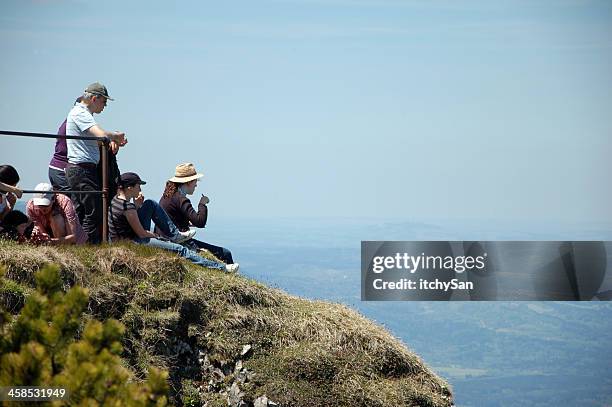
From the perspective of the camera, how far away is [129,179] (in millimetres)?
16953

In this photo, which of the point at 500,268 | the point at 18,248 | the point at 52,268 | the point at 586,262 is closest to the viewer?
the point at 52,268

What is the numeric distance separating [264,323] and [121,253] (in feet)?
8.34

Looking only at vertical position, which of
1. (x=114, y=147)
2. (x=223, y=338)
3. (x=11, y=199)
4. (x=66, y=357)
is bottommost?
(x=66, y=357)

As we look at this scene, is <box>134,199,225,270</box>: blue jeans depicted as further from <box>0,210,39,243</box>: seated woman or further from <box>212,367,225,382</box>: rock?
<box>212,367,225,382</box>: rock

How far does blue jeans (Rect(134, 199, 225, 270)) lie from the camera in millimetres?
17481

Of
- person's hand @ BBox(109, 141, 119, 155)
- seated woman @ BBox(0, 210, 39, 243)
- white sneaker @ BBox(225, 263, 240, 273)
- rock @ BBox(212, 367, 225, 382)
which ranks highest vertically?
person's hand @ BBox(109, 141, 119, 155)

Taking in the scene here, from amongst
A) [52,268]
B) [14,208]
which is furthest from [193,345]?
[52,268]

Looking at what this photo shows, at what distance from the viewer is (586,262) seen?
3331 cm

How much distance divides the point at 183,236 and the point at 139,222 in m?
1.01

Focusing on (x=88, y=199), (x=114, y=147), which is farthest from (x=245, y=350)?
(x=114, y=147)

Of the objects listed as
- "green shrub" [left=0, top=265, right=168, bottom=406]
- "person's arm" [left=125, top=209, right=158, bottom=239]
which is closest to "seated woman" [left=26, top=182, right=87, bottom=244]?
"person's arm" [left=125, top=209, right=158, bottom=239]

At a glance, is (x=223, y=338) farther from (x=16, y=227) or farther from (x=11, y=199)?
(x=11, y=199)

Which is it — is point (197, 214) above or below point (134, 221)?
above

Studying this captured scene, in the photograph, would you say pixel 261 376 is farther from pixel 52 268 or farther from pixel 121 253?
pixel 52 268
